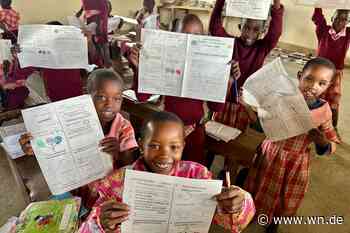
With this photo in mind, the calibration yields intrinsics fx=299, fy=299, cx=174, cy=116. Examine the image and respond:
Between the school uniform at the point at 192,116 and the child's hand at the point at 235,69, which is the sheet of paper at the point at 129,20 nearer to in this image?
the school uniform at the point at 192,116

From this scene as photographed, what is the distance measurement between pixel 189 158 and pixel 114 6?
1.91 metres

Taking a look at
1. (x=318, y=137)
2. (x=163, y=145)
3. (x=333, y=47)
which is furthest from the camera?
(x=333, y=47)

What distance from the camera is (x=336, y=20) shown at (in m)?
2.92

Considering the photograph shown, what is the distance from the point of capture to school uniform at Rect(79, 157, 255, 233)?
3.01 ft

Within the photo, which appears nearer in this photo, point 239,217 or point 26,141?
point 239,217

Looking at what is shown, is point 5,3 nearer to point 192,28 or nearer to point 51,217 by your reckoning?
point 192,28

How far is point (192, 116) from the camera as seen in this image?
1.74 metres

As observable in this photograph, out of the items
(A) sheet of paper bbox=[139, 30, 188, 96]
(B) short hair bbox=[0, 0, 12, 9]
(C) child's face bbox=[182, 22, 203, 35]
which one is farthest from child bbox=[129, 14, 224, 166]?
(B) short hair bbox=[0, 0, 12, 9]

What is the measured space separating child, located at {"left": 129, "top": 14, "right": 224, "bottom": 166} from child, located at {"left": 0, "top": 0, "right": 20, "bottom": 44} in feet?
3.21

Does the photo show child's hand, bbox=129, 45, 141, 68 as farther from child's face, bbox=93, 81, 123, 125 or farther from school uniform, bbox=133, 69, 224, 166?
child's face, bbox=93, 81, 123, 125

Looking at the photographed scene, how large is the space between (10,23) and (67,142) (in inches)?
61.9

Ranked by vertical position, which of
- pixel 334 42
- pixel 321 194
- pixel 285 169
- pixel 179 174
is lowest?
pixel 321 194

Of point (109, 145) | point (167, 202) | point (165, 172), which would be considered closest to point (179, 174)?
point (165, 172)

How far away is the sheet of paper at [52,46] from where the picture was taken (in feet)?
5.53
